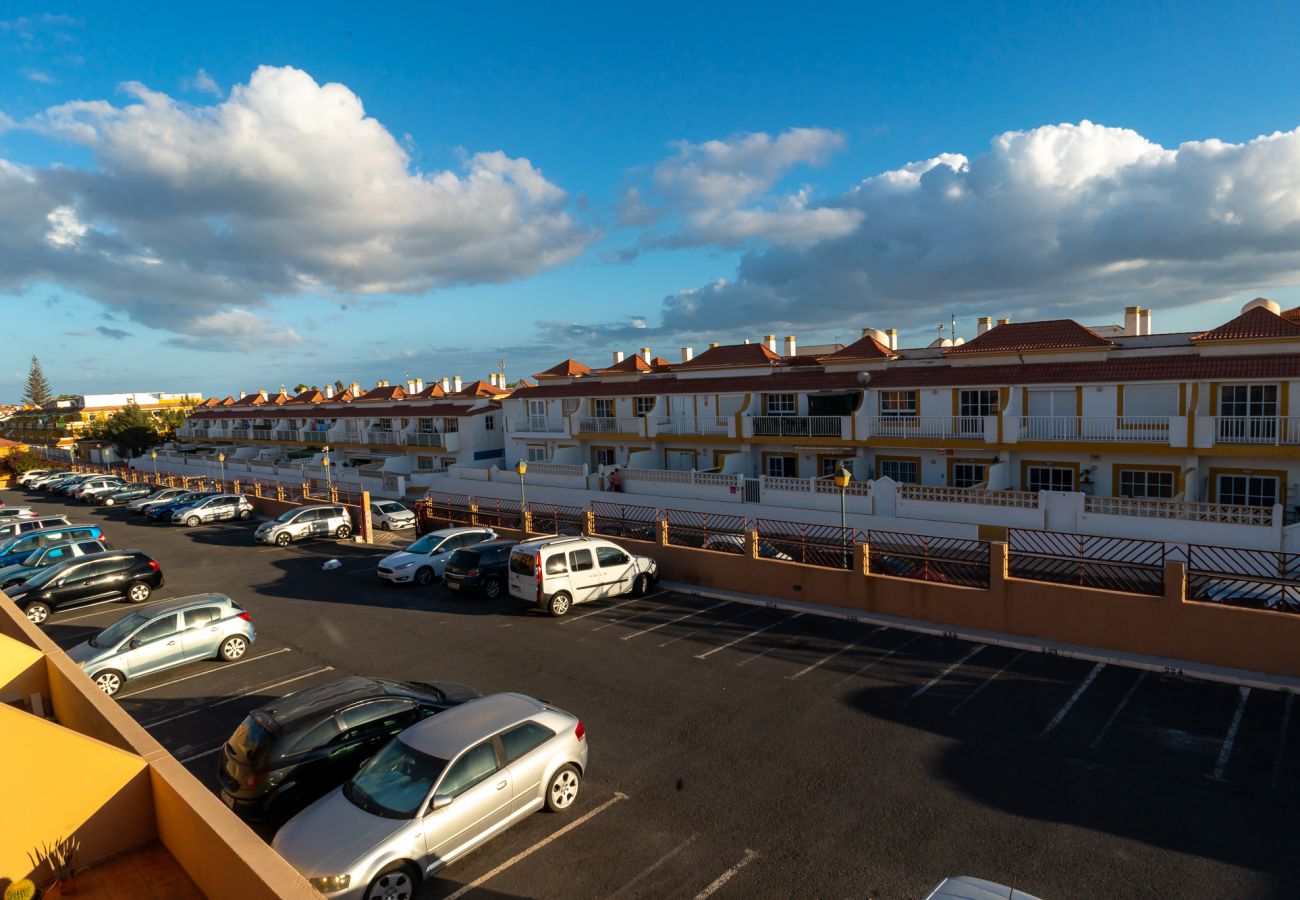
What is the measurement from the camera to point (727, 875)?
7492 millimetres

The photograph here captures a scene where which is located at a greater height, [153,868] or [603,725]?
[153,868]

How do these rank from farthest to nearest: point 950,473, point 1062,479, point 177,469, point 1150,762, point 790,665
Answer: point 177,469, point 950,473, point 1062,479, point 790,665, point 1150,762

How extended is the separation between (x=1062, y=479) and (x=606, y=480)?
18776mm

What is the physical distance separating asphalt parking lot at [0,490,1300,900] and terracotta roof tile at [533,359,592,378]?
2791 centimetres

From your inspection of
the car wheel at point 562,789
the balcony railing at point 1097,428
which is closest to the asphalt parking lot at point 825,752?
the car wheel at point 562,789

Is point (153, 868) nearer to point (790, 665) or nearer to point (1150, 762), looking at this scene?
point (790, 665)

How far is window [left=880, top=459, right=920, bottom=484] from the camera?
96.8 feet

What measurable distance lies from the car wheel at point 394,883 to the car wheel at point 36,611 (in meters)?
17.4

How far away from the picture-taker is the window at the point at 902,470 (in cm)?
2951

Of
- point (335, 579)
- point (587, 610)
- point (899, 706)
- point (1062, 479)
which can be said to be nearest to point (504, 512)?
point (335, 579)

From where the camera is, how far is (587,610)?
701 inches

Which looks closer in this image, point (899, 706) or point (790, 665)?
point (899, 706)

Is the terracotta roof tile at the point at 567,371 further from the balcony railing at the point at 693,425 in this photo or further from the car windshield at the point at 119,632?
the car windshield at the point at 119,632

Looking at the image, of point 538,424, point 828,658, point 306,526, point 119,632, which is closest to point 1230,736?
point 828,658
